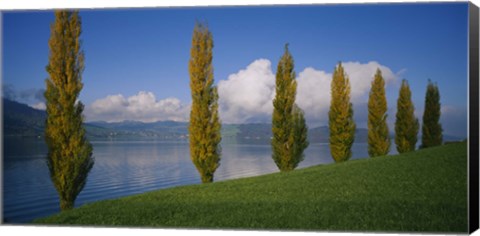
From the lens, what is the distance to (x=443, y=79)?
1145 centimetres

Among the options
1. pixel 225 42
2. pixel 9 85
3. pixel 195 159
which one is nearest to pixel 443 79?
pixel 225 42

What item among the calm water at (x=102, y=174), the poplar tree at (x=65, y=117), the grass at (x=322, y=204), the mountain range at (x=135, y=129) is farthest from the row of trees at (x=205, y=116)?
the grass at (x=322, y=204)

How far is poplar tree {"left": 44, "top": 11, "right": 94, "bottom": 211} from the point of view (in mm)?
13828

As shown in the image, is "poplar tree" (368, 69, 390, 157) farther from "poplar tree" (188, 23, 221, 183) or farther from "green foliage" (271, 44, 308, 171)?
"poplar tree" (188, 23, 221, 183)

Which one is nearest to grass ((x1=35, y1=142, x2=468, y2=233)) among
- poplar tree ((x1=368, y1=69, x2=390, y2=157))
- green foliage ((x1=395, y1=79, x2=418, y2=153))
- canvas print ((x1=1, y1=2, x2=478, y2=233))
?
canvas print ((x1=1, y1=2, x2=478, y2=233))

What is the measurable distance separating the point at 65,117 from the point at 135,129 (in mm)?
4447

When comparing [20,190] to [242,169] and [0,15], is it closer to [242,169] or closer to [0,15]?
[0,15]

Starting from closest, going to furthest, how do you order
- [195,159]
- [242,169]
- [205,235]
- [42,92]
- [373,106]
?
[205,235]
[42,92]
[195,159]
[373,106]
[242,169]

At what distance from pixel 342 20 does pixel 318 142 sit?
28.1 feet

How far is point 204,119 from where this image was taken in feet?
52.1

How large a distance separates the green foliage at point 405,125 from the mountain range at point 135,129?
5.18ft

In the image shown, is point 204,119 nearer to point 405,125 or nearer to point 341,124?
point 341,124

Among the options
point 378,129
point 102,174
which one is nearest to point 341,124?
point 378,129

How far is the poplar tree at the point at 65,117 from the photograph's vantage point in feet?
45.4
